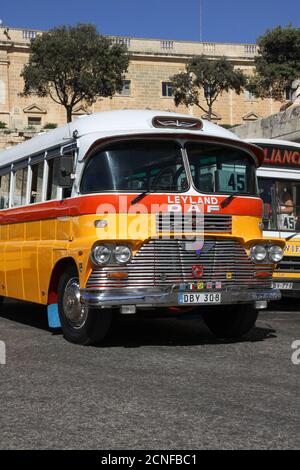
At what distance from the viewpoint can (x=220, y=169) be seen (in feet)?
26.3

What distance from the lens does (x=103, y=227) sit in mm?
7379

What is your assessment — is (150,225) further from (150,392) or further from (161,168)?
(150,392)

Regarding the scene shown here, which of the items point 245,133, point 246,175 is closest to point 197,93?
point 245,133

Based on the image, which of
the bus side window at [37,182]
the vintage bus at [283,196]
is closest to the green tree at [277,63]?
the vintage bus at [283,196]

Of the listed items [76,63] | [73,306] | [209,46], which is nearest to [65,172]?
[73,306]

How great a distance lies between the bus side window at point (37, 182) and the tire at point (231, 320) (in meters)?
2.75

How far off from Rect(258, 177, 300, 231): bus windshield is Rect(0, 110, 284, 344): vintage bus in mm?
4177

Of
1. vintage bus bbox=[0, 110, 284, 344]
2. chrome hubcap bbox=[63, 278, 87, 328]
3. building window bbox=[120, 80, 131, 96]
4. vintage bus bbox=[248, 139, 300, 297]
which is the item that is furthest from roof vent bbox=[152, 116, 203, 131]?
building window bbox=[120, 80, 131, 96]

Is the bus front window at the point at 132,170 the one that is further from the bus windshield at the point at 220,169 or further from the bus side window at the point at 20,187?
the bus side window at the point at 20,187

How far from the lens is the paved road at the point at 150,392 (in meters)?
4.34

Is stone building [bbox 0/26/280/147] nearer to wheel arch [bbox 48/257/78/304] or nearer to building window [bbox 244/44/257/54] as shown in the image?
building window [bbox 244/44/257/54]

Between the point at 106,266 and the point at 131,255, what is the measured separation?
0.30 metres

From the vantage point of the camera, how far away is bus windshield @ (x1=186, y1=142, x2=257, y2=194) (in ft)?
26.0

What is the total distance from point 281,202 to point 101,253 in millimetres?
6270
